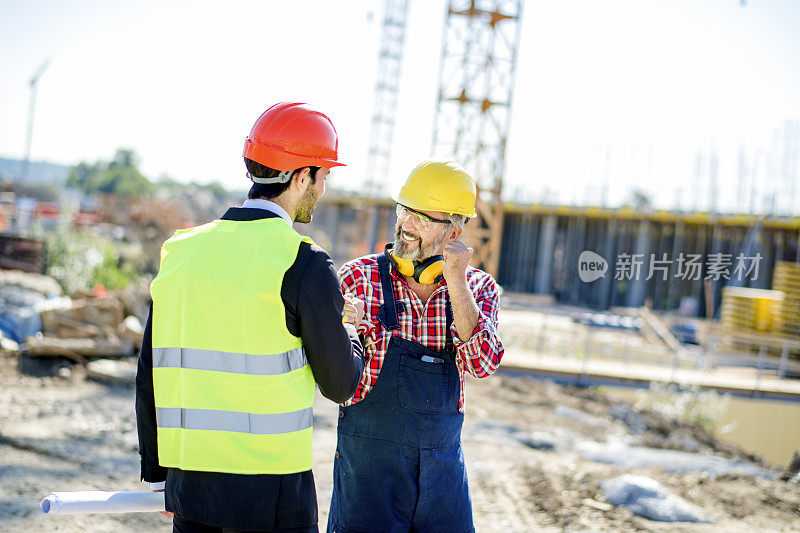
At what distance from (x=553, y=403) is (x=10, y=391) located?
713 centimetres

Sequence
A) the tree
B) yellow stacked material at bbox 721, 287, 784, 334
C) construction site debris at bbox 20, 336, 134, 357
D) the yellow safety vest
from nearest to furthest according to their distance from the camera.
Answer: the yellow safety vest, construction site debris at bbox 20, 336, 134, 357, yellow stacked material at bbox 721, 287, 784, 334, the tree

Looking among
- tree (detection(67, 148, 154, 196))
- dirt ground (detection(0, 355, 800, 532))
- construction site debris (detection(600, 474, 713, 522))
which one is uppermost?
tree (detection(67, 148, 154, 196))

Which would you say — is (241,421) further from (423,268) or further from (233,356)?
(423,268)

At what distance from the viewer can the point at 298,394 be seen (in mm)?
1691

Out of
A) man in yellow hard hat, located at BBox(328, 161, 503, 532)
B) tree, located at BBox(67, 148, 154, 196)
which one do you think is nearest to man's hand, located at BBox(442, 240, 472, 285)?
man in yellow hard hat, located at BBox(328, 161, 503, 532)

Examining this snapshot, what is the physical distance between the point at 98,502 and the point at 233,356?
0.61 meters

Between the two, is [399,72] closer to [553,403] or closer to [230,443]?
[553,403]

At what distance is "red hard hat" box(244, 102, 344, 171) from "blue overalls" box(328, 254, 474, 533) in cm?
60

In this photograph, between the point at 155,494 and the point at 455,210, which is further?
the point at 455,210

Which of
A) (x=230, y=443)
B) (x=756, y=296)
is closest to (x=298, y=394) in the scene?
(x=230, y=443)

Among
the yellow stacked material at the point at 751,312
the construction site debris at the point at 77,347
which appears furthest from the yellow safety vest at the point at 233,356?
the yellow stacked material at the point at 751,312

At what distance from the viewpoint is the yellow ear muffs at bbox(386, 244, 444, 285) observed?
2277mm

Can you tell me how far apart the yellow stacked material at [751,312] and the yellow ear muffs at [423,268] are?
17.5 meters

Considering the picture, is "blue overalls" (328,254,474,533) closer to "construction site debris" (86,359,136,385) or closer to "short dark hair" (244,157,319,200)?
"short dark hair" (244,157,319,200)
